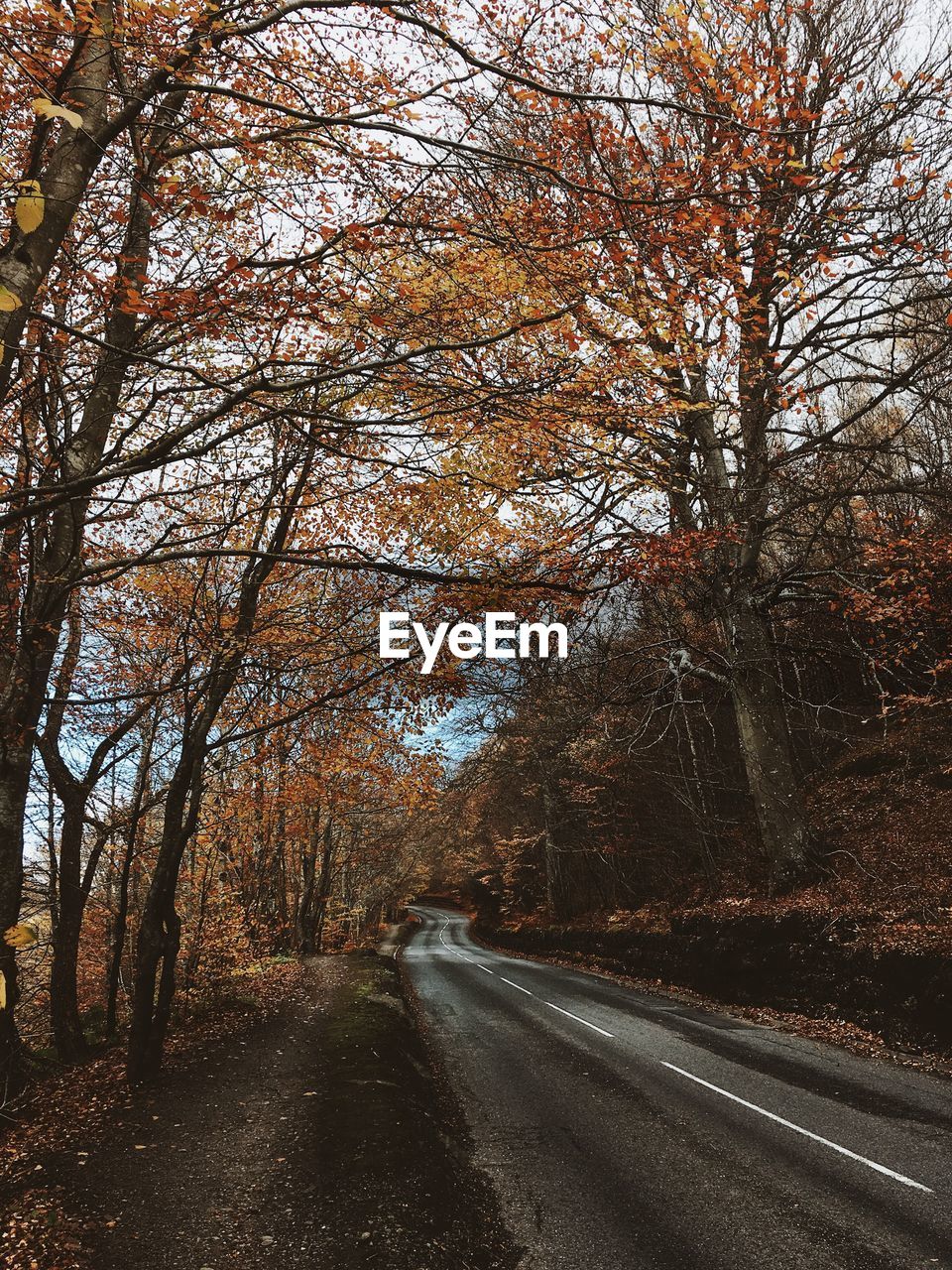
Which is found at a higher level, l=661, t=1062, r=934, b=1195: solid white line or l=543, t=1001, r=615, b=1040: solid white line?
l=661, t=1062, r=934, b=1195: solid white line

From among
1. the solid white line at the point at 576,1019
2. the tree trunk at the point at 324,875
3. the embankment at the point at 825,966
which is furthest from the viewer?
the tree trunk at the point at 324,875

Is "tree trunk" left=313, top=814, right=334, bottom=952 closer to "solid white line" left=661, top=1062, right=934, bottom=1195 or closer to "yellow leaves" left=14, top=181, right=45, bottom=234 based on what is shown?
"solid white line" left=661, top=1062, right=934, bottom=1195

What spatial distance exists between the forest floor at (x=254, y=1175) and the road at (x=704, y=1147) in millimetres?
632

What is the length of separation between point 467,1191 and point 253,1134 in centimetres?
237

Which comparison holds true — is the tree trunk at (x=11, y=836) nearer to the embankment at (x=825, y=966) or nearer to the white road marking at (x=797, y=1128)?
the white road marking at (x=797, y=1128)

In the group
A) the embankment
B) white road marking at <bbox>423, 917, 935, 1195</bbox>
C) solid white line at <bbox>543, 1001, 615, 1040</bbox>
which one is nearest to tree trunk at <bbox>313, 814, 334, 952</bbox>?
solid white line at <bbox>543, 1001, 615, 1040</bbox>

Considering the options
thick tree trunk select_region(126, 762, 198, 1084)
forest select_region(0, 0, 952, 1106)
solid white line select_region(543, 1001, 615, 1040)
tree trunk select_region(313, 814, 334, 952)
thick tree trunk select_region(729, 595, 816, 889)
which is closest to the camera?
forest select_region(0, 0, 952, 1106)

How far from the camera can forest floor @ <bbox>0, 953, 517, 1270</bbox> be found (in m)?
4.71

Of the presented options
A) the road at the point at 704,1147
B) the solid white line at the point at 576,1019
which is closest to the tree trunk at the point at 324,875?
the solid white line at the point at 576,1019

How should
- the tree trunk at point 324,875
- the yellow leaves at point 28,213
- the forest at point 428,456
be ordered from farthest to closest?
the tree trunk at point 324,875, the forest at point 428,456, the yellow leaves at point 28,213

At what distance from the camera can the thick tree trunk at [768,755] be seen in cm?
1298

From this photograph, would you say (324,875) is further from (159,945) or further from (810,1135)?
(810,1135)

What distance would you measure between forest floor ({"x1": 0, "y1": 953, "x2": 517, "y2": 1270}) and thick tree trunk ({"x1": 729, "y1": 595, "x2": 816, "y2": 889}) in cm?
768

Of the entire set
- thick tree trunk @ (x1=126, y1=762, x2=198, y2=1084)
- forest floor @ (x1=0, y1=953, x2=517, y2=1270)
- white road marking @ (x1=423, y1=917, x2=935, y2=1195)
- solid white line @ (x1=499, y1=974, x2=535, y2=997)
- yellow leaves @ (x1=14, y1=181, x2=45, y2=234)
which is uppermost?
yellow leaves @ (x1=14, y1=181, x2=45, y2=234)
